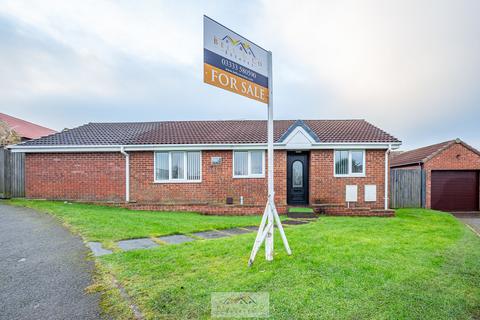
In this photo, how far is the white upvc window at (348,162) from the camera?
11172 mm

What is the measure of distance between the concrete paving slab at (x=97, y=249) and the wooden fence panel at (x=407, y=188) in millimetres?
13722

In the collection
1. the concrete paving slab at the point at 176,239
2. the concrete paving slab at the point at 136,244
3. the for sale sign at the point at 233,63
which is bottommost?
the concrete paving slab at the point at 176,239

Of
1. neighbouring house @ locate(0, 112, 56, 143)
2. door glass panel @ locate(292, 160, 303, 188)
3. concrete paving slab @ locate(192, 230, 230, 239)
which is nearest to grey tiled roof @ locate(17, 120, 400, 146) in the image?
door glass panel @ locate(292, 160, 303, 188)

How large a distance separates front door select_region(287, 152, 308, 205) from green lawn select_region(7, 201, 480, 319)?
623cm

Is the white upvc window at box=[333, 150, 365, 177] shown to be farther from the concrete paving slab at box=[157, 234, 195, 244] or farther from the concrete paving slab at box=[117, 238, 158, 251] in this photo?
the concrete paving slab at box=[117, 238, 158, 251]

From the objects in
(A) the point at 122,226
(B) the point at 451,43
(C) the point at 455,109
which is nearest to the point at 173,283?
(A) the point at 122,226

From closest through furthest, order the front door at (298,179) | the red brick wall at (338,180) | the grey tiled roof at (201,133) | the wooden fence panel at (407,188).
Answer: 1. the red brick wall at (338,180)
2. the grey tiled roof at (201,133)
3. the front door at (298,179)
4. the wooden fence panel at (407,188)

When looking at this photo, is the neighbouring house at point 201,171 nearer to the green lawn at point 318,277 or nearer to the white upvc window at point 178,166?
the white upvc window at point 178,166

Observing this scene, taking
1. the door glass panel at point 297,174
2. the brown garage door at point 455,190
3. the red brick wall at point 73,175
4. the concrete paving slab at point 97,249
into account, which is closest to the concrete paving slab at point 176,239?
the concrete paving slab at point 97,249

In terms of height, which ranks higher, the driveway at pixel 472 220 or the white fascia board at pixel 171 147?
the white fascia board at pixel 171 147

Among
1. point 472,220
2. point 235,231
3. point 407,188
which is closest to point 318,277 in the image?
point 235,231

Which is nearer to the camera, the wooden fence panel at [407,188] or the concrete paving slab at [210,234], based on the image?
the concrete paving slab at [210,234]

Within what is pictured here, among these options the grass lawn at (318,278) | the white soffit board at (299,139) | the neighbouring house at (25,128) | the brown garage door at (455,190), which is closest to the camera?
the grass lawn at (318,278)

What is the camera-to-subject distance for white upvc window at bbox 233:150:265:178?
440 inches
